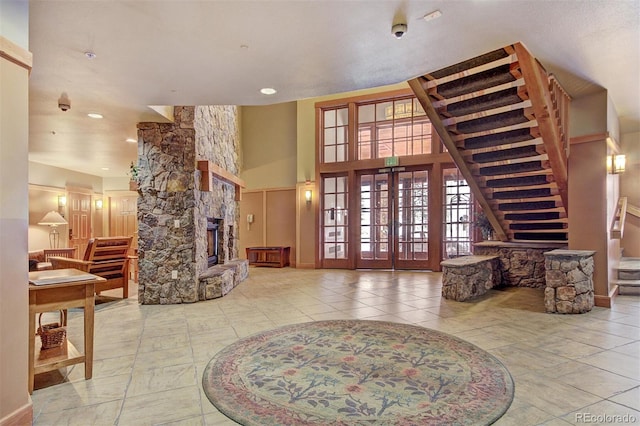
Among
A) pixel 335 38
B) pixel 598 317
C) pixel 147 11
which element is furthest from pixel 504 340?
pixel 147 11

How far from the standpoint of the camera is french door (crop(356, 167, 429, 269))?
7.69 metres

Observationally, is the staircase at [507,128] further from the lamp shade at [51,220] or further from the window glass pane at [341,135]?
the lamp shade at [51,220]

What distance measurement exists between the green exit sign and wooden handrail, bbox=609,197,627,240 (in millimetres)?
3979

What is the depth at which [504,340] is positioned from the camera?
3.27 m

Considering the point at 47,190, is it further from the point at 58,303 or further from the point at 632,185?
the point at 632,185

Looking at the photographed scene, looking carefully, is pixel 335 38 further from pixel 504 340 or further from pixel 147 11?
pixel 504 340

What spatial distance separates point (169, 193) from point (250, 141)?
4.82 meters

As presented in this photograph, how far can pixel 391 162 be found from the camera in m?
7.74

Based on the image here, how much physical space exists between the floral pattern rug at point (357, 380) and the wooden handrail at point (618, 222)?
3.17m

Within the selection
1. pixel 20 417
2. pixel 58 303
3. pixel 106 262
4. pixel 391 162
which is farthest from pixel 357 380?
pixel 391 162

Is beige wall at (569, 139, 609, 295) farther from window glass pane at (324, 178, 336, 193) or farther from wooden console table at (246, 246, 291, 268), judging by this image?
wooden console table at (246, 246, 291, 268)

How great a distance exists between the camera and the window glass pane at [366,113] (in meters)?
8.19

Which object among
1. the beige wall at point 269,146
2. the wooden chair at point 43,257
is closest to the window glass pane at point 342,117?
the beige wall at point 269,146

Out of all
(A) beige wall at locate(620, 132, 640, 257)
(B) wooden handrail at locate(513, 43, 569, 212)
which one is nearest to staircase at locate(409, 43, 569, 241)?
(B) wooden handrail at locate(513, 43, 569, 212)
